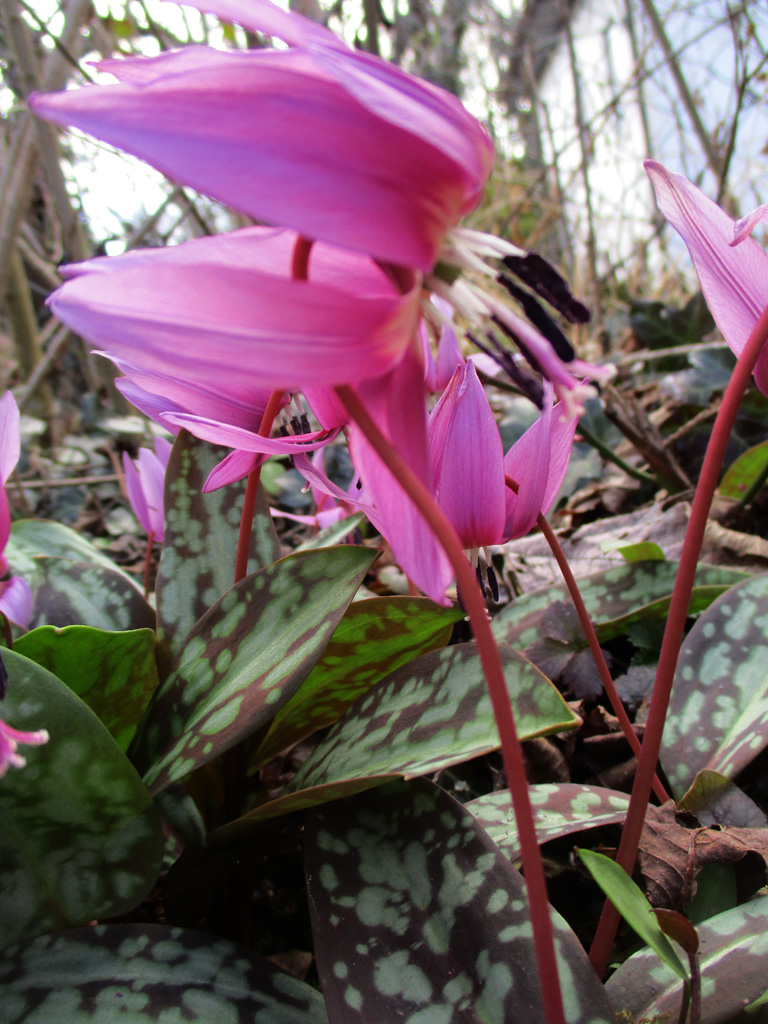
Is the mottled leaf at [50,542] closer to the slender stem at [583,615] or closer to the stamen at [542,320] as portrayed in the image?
the slender stem at [583,615]

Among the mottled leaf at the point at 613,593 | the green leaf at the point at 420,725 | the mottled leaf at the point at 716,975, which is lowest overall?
the mottled leaf at the point at 716,975

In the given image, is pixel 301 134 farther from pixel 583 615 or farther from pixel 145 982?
pixel 145 982

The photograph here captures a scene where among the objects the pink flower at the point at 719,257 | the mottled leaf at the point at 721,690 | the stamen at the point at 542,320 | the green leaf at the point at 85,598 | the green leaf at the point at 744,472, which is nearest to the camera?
the stamen at the point at 542,320

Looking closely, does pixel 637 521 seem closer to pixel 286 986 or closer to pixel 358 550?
pixel 358 550

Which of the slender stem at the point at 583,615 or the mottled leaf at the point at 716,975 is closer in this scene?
the mottled leaf at the point at 716,975

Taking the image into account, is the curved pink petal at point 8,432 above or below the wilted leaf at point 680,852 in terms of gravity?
above

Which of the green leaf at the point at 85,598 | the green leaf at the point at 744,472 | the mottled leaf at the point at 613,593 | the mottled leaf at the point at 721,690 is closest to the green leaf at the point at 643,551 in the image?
the mottled leaf at the point at 613,593

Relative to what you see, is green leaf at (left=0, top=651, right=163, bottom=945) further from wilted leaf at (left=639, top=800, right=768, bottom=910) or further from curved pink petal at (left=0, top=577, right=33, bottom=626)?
wilted leaf at (left=639, top=800, right=768, bottom=910)
